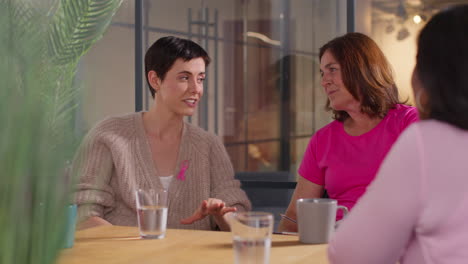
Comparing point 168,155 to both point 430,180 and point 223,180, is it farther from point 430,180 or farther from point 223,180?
point 430,180

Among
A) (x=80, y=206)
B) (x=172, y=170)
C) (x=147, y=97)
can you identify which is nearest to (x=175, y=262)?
(x=80, y=206)

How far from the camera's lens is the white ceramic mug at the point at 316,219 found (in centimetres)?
157

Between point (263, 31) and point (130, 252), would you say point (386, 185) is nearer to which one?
point (130, 252)

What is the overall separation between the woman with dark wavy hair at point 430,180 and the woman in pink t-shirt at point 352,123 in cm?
138

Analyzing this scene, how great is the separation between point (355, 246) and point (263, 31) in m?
6.35

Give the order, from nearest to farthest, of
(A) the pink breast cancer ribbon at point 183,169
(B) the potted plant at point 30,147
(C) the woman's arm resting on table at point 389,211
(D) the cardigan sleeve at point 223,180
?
(B) the potted plant at point 30,147
(C) the woman's arm resting on table at point 389,211
(D) the cardigan sleeve at point 223,180
(A) the pink breast cancer ribbon at point 183,169

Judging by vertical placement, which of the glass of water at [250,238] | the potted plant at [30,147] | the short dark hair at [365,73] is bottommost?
the glass of water at [250,238]

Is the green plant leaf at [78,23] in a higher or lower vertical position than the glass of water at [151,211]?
higher

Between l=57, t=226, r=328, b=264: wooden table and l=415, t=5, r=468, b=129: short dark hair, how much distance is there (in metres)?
0.56

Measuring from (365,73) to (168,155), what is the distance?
872 mm

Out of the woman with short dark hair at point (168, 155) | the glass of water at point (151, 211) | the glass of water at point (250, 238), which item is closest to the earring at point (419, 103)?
the glass of water at point (250, 238)

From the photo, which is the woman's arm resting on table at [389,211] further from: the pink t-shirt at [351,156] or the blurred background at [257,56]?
the blurred background at [257,56]

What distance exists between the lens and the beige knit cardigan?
2293 millimetres

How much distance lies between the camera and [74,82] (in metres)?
0.66
